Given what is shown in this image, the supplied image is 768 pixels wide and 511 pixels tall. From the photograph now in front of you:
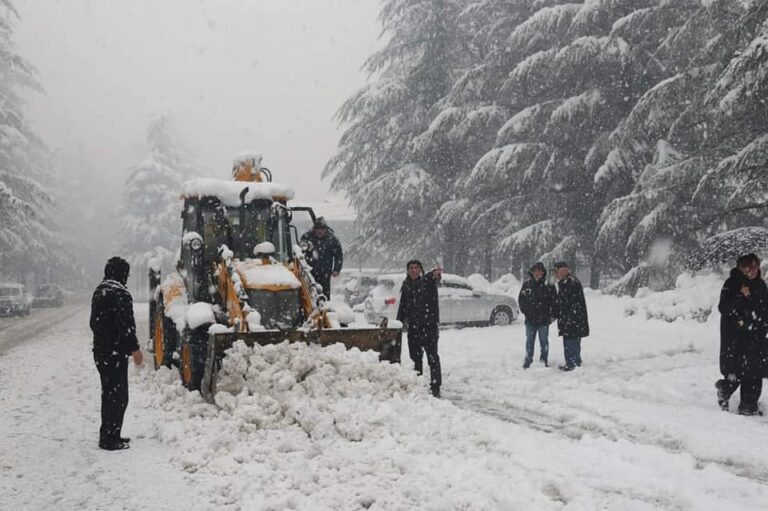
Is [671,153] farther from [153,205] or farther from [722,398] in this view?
[153,205]

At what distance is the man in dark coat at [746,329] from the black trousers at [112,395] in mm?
6687

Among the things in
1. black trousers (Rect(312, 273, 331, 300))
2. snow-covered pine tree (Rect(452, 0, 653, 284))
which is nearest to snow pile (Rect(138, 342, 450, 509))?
black trousers (Rect(312, 273, 331, 300))

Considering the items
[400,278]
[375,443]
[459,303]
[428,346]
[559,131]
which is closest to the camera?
[375,443]

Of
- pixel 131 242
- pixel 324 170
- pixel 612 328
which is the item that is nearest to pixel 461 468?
pixel 612 328

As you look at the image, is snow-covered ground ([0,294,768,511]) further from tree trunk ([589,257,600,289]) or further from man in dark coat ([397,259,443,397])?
tree trunk ([589,257,600,289])

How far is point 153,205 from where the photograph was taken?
4647 centimetres

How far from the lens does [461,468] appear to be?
5645mm

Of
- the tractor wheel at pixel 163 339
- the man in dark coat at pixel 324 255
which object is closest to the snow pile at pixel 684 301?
the man in dark coat at pixel 324 255

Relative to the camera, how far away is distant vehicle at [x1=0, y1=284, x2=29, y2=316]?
2784 centimetres

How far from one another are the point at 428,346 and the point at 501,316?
9.90m

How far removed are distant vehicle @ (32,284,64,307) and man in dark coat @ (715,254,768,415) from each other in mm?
36744

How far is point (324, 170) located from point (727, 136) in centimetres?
1668

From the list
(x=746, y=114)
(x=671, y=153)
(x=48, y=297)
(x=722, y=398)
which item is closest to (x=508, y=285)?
(x=671, y=153)

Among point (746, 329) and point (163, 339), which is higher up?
point (746, 329)
